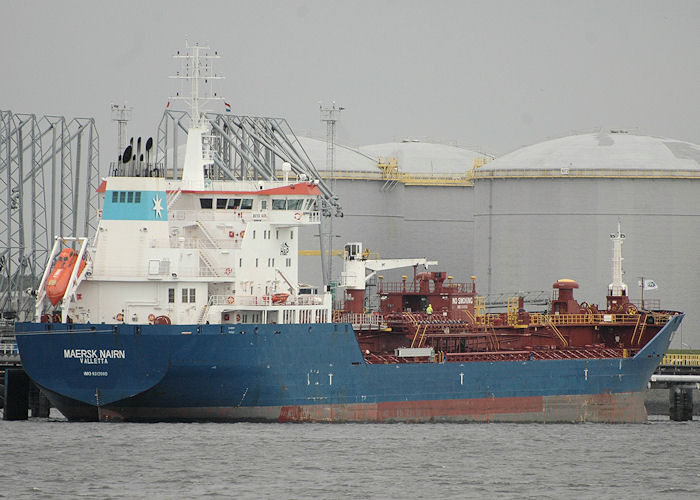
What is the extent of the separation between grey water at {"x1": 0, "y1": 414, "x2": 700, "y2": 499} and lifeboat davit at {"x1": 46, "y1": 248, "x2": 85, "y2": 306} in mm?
3411

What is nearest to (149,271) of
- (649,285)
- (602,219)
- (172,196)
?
(172,196)

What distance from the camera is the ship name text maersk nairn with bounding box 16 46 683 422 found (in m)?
38.5

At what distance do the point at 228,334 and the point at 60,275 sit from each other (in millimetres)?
4511

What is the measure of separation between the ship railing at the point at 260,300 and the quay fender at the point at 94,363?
8.49 feet

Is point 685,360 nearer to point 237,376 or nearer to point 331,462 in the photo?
point 237,376

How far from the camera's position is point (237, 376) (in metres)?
39.2

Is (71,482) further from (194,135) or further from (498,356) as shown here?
(498,356)

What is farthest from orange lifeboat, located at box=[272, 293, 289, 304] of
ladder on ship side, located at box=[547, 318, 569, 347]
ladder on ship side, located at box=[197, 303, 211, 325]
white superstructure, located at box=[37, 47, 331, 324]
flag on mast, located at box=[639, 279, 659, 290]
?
A: flag on mast, located at box=[639, 279, 659, 290]

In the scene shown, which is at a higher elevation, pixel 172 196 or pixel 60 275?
pixel 172 196

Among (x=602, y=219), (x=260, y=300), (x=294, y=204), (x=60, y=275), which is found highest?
(x=602, y=219)

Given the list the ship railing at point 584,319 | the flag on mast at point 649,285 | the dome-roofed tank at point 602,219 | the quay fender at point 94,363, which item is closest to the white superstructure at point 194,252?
the quay fender at point 94,363

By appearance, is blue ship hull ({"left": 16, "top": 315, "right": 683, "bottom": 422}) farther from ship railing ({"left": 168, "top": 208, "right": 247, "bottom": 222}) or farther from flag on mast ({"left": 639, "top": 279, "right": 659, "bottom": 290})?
flag on mast ({"left": 639, "top": 279, "right": 659, "bottom": 290})

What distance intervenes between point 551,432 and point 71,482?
16.0m

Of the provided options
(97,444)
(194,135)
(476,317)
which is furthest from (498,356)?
(97,444)
